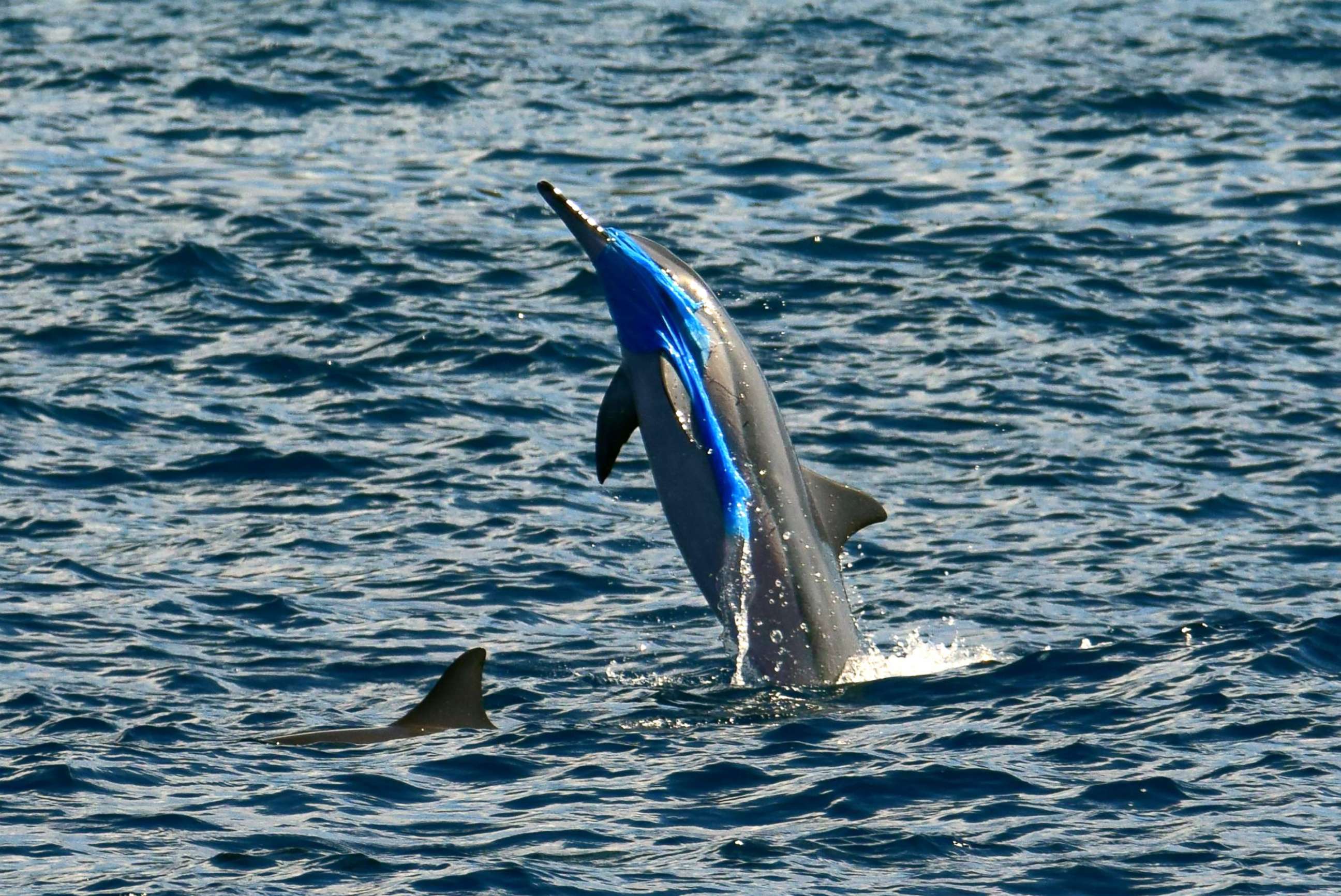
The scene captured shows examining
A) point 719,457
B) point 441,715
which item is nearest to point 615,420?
point 719,457

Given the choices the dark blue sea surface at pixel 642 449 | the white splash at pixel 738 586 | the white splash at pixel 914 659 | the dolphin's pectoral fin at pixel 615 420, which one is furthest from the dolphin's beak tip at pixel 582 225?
the white splash at pixel 914 659

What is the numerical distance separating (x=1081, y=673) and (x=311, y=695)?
532 centimetres

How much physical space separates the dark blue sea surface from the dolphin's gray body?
26 cm

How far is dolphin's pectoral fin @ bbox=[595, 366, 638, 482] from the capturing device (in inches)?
530

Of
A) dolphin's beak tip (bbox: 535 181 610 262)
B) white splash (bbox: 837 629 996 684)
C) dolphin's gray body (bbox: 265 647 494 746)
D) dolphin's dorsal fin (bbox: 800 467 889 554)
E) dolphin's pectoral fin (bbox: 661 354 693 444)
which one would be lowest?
white splash (bbox: 837 629 996 684)

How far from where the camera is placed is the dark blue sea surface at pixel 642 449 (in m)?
12.2

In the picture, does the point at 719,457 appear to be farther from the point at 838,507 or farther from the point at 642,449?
the point at 642,449

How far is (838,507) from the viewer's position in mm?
14195

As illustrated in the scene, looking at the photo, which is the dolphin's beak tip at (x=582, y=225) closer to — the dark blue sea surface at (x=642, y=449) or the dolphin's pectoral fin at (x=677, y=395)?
the dolphin's pectoral fin at (x=677, y=395)

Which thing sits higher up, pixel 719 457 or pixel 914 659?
pixel 719 457

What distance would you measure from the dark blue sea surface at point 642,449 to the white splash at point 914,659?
3.4 inches

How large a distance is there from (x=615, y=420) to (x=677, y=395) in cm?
50

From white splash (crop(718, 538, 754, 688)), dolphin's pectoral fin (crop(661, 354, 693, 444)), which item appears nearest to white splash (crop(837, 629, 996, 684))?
white splash (crop(718, 538, 754, 688))

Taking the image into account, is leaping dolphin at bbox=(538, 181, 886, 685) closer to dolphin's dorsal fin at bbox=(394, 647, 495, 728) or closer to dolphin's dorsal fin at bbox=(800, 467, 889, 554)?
dolphin's dorsal fin at bbox=(800, 467, 889, 554)
